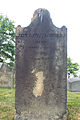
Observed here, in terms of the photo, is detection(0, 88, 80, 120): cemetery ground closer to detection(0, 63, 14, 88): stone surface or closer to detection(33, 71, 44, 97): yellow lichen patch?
detection(33, 71, 44, 97): yellow lichen patch

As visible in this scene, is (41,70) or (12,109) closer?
(41,70)

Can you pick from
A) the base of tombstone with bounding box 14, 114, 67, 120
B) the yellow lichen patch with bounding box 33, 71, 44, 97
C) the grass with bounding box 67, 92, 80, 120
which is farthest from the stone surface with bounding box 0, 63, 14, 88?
the yellow lichen patch with bounding box 33, 71, 44, 97

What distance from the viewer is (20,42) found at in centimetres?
521

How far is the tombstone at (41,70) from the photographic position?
4988mm

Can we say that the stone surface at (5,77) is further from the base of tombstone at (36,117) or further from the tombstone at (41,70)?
the tombstone at (41,70)

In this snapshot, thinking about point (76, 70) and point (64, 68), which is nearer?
point (64, 68)

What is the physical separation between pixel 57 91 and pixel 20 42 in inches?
85.6

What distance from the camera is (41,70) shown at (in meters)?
5.05

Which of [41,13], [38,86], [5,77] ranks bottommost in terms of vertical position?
[5,77]

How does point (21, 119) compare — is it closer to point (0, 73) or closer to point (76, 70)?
point (0, 73)

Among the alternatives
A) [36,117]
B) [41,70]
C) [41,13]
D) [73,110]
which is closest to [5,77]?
[73,110]

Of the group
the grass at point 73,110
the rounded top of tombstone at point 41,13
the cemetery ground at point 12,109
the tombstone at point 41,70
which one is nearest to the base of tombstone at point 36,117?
the tombstone at point 41,70

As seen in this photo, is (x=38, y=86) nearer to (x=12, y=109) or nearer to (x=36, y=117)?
(x=36, y=117)

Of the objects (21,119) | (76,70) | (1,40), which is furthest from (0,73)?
(76,70)
